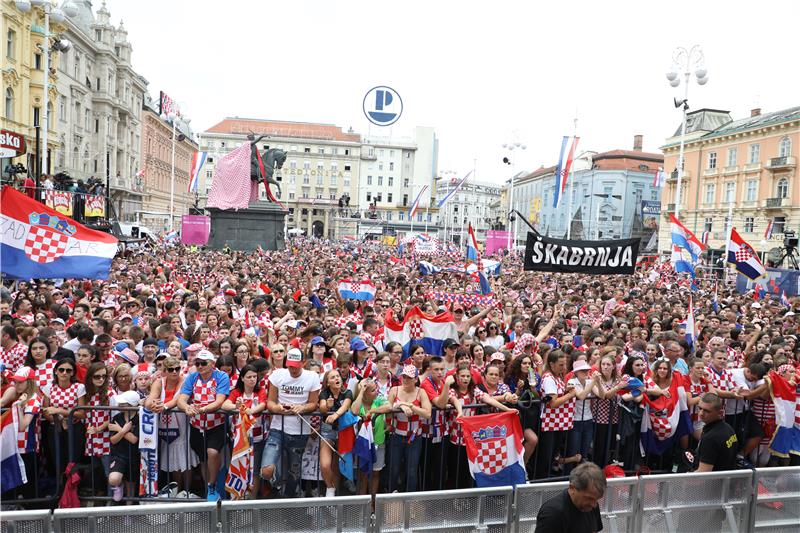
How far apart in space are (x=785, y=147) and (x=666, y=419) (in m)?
51.4

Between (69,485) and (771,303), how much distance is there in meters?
17.5

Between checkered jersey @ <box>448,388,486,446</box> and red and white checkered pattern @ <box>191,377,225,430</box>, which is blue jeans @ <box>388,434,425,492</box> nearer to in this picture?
checkered jersey @ <box>448,388,486,446</box>

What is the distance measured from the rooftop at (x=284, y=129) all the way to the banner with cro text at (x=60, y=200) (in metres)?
93.2

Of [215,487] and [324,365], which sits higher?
[324,365]

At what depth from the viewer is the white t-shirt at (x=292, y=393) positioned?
6.19 m

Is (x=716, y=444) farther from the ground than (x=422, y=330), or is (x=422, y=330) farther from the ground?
(x=422, y=330)

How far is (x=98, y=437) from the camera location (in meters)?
6.08

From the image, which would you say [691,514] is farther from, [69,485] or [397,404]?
[69,485]

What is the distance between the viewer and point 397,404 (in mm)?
6137

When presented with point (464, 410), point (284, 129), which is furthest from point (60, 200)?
point (284, 129)

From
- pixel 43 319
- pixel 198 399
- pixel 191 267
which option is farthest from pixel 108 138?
pixel 198 399

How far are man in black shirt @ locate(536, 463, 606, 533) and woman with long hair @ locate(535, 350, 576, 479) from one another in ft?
8.90

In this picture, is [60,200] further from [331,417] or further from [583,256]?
[331,417]

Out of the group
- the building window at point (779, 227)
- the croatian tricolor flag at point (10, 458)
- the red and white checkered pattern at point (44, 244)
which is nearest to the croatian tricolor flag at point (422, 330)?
the red and white checkered pattern at point (44, 244)
